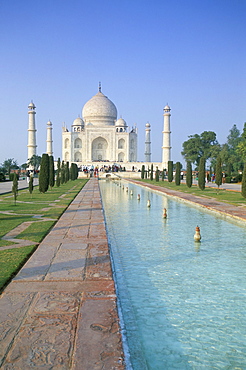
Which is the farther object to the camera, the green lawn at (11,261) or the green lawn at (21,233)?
the green lawn at (21,233)

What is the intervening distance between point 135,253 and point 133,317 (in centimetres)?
201

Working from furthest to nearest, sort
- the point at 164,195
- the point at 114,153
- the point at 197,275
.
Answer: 1. the point at 114,153
2. the point at 164,195
3. the point at 197,275

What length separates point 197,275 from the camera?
3955 mm

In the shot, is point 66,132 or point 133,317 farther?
point 66,132

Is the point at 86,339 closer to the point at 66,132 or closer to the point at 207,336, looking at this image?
the point at 207,336

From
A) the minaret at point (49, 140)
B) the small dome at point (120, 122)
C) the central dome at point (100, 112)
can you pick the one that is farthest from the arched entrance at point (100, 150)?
the minaret at point (49, 140)

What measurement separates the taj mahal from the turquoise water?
43065mm

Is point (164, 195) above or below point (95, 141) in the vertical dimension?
below

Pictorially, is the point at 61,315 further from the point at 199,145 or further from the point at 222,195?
the point at 199,145

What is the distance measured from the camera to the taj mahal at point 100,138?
165 feet

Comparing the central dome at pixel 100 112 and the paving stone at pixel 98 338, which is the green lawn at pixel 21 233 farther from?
the central dome at pixel 100 112

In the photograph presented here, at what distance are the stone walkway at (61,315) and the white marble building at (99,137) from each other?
4510cm

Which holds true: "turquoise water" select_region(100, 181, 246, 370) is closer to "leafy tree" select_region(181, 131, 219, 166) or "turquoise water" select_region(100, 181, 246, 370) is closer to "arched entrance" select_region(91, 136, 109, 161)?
"leafy tree" select_region(181, 131, 219, 166)

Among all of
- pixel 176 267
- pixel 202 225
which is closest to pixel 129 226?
pixel 202 225
